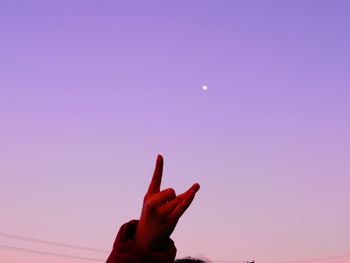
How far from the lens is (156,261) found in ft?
7.55

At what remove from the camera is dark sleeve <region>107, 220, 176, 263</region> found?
7.51 ft

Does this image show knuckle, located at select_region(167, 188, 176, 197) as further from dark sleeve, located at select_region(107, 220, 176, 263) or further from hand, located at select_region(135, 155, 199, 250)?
dark sleeve, located at select_region(107, 220, 176, 263)

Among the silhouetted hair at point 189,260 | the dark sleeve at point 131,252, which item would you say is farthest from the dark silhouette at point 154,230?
the silhouetted hair at point 189,260

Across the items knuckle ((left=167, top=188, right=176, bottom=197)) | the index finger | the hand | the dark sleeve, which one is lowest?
the dark sleeve

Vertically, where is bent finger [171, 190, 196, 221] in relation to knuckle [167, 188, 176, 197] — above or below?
below

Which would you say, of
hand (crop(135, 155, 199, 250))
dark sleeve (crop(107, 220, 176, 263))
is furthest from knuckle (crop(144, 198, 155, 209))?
dark sleeve (crop(107, 220, 176, 263))

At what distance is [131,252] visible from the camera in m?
2.31

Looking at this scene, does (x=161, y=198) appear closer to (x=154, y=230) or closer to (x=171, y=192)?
(x=171, y=192)

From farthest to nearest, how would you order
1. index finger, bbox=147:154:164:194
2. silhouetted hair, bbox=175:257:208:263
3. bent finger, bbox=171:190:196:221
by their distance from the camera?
silhouetted hair, bbox=175:257:208:263 < index finger, bbox=147:154:164:194 < bent finger, bbox=171:190:196:221

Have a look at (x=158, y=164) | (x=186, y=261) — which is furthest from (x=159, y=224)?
(x=186, y=261)

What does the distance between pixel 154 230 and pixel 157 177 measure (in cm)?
27

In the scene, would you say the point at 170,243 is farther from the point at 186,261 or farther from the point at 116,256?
the point at 186,261

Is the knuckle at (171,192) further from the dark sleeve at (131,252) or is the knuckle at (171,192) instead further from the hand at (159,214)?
the dark sleeve at (131,252)

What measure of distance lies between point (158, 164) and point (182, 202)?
0.86ft
